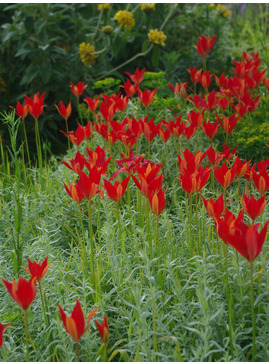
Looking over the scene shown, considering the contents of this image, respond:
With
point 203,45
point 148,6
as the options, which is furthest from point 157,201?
point 148,6

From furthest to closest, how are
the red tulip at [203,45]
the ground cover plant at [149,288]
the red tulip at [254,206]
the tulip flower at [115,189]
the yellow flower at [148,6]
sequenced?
the yellow flower at [148,6], the red tulip at [203,45], the tulip flower at [115,189], the red tulip at [254,206], the ground cover plant at [149,288]

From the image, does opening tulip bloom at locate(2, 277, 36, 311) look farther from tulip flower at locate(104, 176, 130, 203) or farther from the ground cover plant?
tulip flower at locate(104, 176, 130, 203)

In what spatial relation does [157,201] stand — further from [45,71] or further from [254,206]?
[45,71]

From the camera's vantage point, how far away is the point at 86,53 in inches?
170

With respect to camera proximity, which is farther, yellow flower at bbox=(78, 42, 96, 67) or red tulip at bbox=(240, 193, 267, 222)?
yellow flower at bbox=(78, 42, 96, 67)

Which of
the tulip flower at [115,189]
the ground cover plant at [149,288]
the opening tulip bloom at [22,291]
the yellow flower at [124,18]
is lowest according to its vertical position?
the ground cover plant at [149,288]

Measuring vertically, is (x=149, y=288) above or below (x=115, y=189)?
below

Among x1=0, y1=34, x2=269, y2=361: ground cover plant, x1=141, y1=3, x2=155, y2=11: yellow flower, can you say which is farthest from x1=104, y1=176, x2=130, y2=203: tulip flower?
x1=141, y1=3, x2=155, y2=11: yellow flower

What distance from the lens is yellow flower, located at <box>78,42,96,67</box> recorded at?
431 centimetres

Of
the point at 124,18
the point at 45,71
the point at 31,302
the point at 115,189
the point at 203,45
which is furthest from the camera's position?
the point at 124,18

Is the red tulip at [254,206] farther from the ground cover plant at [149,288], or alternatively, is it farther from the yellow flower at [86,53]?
the yellow flower at [86,53]

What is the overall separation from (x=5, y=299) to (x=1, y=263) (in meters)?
0.32

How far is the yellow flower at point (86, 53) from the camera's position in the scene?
4.31 metres

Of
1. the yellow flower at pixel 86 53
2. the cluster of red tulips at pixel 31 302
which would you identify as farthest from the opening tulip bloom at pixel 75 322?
the yellow flower at pixel 86 53
